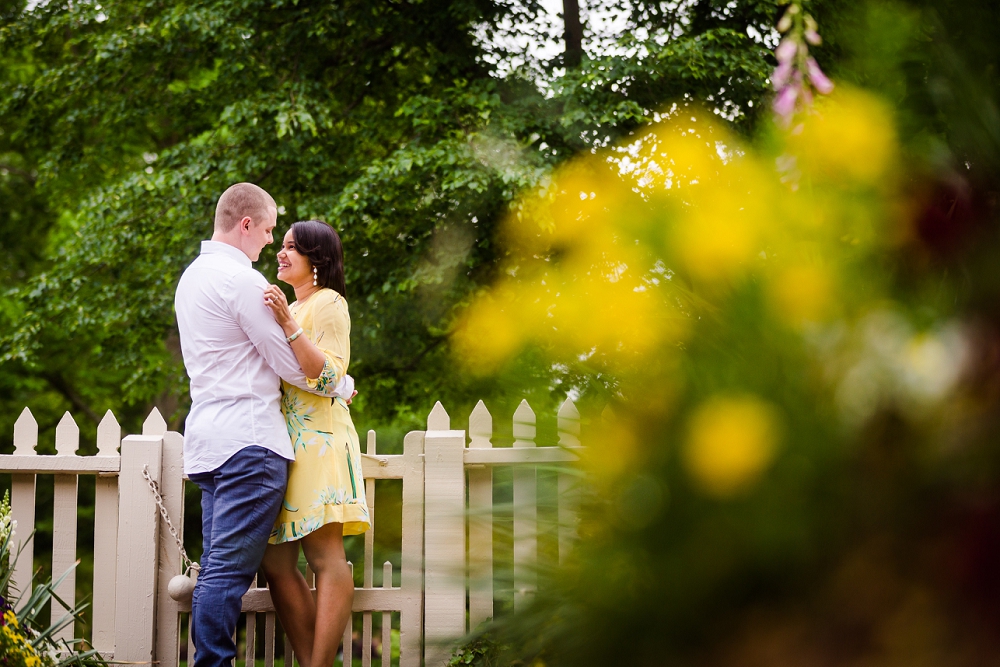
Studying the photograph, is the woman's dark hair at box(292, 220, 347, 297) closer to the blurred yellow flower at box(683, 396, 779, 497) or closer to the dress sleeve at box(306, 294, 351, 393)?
the dress sleeve at box(306, 294, 351, 393)

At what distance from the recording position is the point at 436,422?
355 cm

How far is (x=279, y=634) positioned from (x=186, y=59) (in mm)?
6155

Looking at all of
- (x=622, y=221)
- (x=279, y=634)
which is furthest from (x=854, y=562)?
(x=279, y=634)

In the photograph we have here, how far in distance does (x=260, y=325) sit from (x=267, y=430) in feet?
1.12

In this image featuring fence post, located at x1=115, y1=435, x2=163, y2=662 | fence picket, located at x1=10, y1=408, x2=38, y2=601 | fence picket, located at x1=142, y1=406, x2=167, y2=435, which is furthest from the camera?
fence picket, located at x1=10, y1=408, x2=38, y2=601

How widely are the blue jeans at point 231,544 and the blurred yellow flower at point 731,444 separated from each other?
90.5 inches

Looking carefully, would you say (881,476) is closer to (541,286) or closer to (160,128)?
(541,286)

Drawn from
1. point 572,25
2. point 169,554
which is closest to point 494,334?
point 169,554

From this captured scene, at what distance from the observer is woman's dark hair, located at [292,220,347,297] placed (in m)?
3.06

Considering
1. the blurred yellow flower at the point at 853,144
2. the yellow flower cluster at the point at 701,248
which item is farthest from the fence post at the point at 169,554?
the blurred yellow flower at the point at 853,144

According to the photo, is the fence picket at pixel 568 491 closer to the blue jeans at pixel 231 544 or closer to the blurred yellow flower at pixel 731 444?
the blurred yellow flower at pixel 731 444

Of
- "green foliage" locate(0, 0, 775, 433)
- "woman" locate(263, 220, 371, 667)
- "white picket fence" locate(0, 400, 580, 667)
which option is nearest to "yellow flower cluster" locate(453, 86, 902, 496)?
"woman" locate(263, 220, 371, 667)

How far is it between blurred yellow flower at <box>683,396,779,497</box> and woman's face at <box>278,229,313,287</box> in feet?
8.44

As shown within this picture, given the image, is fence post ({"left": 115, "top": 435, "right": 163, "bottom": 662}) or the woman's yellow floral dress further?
fence post ({"left": 115, "top": 435, "right": 163, "bottom": 662})
